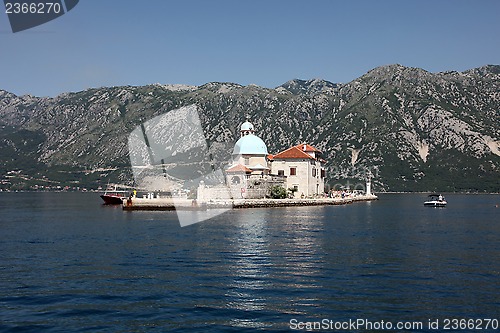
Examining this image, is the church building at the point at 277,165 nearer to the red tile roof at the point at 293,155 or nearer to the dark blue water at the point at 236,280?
the red tile roof at the point at 293,155

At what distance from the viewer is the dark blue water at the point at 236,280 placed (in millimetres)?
22891

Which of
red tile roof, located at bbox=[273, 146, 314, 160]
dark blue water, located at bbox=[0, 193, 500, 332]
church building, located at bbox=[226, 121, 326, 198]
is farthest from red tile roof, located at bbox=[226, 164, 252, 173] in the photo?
dark blue water, located at bbox=[0, 193, 500, 332]

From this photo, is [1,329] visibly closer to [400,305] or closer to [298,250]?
[400,305]

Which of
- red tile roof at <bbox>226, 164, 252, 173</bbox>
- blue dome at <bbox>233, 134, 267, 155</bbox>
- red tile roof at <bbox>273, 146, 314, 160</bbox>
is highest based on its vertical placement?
blue dome at <bbox>233, 134, 267, 155</bbox>

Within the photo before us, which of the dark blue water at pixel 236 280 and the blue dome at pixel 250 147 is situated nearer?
the dark blue water at pixel 236 280

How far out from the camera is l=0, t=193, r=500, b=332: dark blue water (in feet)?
75.1

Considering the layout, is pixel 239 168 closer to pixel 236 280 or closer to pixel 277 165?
pixel 277 165

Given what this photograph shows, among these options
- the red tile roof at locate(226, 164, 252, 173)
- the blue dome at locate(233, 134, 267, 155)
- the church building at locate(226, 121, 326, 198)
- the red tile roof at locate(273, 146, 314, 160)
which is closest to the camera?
the red tile roof at locate(226, 164, 252, 173)

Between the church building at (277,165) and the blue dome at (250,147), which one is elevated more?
the blue dome at (250,147)

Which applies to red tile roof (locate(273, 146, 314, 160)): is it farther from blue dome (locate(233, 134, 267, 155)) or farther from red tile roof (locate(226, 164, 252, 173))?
red tile roof (locate(226, 164, 252, 173))

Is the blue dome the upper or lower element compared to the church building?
upper

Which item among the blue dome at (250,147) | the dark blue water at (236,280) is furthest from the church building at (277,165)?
the dark blue water at (236,280)

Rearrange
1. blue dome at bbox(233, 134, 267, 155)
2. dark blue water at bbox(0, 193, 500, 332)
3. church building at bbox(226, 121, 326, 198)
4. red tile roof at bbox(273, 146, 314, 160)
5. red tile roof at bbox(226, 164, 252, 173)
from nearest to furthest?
1. dark blue water at bbox(0, 193, 500, 332)
2. red tile roof at bbox(226, 164, 252, 173)
3. church building at bbox(226, 121, 326, 198)
4. blue dome at bbox(233, 134, 267, 155)
5. red tile roof at bbox(273, 146, 314, 160)

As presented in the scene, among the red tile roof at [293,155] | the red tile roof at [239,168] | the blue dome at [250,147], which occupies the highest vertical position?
the blue dome at [250,147]
